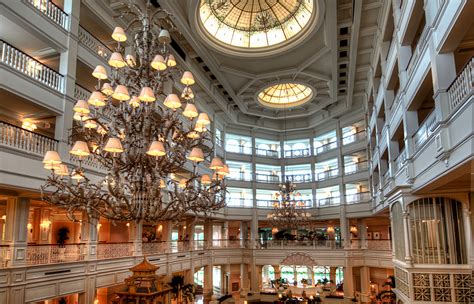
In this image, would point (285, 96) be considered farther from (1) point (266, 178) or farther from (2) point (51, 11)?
(2) point (51, 11)

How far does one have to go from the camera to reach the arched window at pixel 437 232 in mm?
Answer: 9250

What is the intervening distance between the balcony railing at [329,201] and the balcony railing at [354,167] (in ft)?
6.07

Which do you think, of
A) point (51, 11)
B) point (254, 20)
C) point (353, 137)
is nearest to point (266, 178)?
point (353, 137)

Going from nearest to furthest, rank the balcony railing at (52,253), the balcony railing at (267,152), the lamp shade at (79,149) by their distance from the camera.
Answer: the lamp shade at (79,149) < the balcony railing at (52,253) < the balcony railing at (267,152)

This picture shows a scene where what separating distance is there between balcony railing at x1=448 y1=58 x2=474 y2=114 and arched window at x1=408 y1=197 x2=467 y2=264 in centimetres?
408

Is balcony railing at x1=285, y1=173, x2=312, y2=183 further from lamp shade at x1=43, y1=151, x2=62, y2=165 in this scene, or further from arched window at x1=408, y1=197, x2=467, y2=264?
lamp shade at x1=43, y1=151, x2=62, y2=165

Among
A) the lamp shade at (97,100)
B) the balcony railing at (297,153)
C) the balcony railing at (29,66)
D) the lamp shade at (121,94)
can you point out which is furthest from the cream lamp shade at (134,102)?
the balcony railing at (297,153)

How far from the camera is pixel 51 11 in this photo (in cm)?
1087

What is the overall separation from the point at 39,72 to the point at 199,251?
13.9 meters

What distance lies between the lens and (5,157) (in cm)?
890

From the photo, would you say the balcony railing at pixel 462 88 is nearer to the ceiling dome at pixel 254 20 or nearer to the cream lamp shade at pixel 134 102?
the cream lamp shade at pixel 134 102

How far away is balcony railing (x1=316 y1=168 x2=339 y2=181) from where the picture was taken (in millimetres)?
24497

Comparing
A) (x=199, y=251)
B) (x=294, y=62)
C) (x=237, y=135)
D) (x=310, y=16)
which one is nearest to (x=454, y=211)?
(x=310, y=16)

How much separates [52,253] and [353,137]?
1904 centimetres
